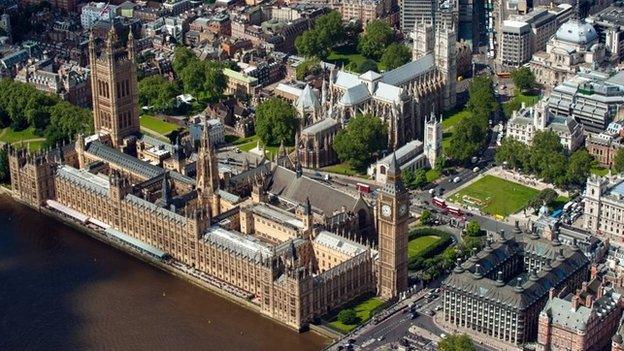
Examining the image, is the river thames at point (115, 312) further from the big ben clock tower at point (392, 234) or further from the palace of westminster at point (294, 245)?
the big ben clock tower at point (392, 234)

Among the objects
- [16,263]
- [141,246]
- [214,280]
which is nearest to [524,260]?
[214,280]

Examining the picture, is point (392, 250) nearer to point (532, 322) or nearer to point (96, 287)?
point (532, 322)

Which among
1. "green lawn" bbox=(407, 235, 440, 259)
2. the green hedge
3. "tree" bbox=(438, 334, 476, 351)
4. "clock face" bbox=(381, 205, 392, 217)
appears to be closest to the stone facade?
"tree" bbox=(438, 334, 476, 351)

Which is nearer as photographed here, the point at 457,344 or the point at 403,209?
the point at 457,344

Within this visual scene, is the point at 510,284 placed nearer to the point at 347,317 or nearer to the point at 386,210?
the point at 386,210

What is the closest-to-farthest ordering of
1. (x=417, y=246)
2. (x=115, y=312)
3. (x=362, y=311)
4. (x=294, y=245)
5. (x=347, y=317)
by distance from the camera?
(x=347, y=317)
(x=362, y=311)
(x=115, y=312)
(x=294, y=245)
(x=417, y=246)

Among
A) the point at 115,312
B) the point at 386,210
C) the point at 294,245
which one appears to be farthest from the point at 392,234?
the point at 115,312

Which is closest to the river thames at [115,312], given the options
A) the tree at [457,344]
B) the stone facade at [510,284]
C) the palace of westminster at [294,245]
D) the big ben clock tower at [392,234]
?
the palace of westminster at [294,245]
